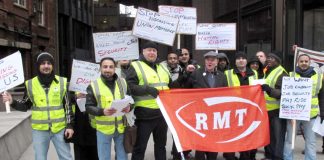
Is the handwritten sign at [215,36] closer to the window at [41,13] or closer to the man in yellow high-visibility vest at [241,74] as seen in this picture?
the man in yellow high-visibility vest at [241,74]

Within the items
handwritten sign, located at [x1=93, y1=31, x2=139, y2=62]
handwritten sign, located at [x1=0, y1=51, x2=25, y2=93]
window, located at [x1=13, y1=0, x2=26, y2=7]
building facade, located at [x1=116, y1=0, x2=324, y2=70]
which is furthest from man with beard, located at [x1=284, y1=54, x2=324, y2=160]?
window, located at [x1=13, y1=0, x2=26, y2=7]

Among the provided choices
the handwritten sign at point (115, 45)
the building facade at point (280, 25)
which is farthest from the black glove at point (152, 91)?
the building facade at point (280, 25)

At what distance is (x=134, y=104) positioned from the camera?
261 inches

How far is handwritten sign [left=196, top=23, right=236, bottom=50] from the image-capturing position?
10.0 meters

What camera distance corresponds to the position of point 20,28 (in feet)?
83.3

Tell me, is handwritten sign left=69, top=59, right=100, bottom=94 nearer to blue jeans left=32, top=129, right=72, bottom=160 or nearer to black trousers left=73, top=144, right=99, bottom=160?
blue jeans left=32, top=129, right=72, bottom=160

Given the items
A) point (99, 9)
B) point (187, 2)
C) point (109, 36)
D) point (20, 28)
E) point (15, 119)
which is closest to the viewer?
point (109, 36)

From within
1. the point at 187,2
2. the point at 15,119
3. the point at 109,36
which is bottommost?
the point at 15,119

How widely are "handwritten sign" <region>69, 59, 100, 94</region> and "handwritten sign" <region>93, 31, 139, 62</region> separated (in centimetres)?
93

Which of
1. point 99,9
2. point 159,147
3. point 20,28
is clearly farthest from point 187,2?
point 99,9

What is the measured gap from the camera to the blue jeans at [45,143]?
20.5ft

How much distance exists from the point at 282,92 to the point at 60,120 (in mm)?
3343

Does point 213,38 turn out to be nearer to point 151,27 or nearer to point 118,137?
point 151,27

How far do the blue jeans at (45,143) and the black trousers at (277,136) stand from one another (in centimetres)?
330
